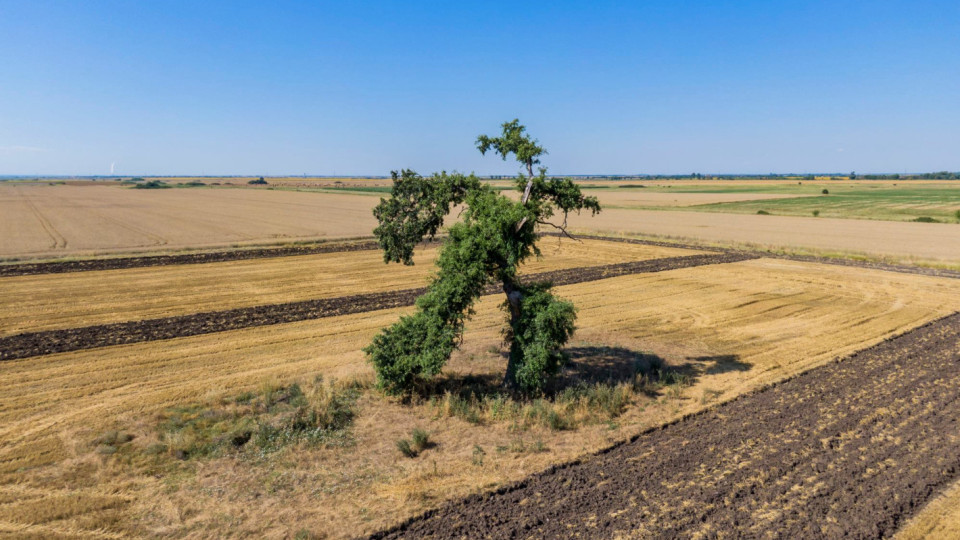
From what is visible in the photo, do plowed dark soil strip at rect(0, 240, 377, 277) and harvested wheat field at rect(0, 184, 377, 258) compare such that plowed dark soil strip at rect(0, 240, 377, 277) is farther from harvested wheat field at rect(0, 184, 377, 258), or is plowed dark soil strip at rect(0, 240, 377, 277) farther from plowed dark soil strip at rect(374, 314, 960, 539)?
plowed dark soil strip at rect(374, 314, 960, 539)

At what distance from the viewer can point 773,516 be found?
10375 mm

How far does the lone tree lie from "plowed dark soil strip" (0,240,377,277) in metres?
31.1

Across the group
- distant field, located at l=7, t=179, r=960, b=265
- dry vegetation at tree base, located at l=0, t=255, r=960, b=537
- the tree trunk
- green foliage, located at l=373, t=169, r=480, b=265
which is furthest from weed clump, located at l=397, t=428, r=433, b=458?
distant field, located at l=7, t=179, r=960, b=265

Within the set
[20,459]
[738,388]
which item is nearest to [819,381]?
[738,388]

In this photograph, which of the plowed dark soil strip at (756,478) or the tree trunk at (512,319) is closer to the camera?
the plowed dark soil strip at (756,478)

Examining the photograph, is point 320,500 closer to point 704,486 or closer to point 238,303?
point 704,486

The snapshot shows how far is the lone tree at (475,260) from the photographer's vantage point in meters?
15.5

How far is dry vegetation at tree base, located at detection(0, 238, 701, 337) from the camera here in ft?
85.6

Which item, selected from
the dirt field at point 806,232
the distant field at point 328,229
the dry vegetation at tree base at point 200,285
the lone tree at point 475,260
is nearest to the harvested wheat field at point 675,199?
the distant field at point 328,229

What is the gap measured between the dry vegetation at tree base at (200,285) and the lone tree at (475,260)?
6.45m

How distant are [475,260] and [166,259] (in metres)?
35.4

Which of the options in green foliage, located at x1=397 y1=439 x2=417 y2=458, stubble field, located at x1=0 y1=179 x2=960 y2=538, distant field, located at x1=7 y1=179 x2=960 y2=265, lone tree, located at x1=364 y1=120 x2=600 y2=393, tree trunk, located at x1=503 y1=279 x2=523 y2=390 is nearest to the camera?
stubble field, located at x1=0 y1=179 x2=960 y2=538

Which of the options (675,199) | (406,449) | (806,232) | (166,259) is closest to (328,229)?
(166,259)

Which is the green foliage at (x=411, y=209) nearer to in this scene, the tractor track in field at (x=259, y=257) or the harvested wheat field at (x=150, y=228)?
the tractor track in field at (x=259, y=257)
